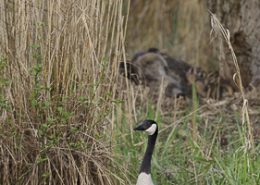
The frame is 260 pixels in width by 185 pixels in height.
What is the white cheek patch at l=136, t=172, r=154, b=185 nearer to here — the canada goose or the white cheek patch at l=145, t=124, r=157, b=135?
the canada goose

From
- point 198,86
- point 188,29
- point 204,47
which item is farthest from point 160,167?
point 188,29

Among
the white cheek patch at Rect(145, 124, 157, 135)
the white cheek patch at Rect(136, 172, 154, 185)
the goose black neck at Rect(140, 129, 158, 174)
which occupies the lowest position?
the white cheek patch at Rect(136, 172, 154, 185)

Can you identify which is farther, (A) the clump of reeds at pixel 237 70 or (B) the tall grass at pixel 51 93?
(B) the tall grass at pixel 51 93

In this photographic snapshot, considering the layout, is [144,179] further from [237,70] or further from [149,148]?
[237,70]

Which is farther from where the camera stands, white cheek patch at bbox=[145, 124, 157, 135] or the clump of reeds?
white cheek patch at bbox=[145, 124, 157, 135]

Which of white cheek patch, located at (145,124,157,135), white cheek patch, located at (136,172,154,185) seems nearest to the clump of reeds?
white cheek patch, located at (145,124,157,135)

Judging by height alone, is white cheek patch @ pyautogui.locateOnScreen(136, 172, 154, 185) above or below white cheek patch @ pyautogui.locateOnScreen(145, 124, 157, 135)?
below

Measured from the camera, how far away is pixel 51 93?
16.0 ft

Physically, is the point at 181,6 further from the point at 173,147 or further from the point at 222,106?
the point at 173,147

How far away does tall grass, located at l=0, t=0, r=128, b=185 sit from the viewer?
15.8 ft

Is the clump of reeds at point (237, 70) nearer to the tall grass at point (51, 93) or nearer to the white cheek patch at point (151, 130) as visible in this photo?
the white cheek patch at point (151, 130)

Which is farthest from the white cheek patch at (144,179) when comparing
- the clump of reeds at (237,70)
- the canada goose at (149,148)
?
the clump of reeds at (237,70)

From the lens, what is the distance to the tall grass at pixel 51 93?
4816mm

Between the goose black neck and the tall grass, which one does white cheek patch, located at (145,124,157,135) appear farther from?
the tall grass
